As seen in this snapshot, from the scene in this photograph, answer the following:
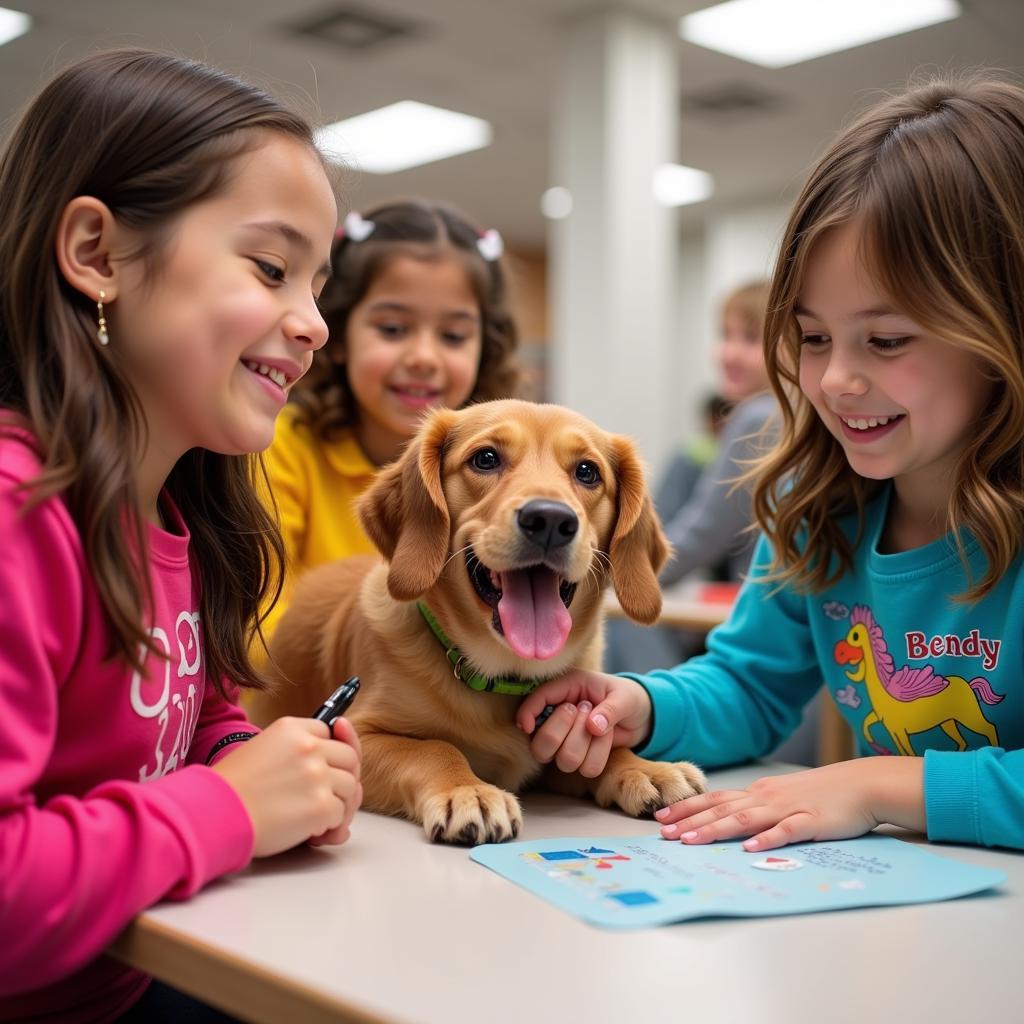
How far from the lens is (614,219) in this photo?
18.1ft

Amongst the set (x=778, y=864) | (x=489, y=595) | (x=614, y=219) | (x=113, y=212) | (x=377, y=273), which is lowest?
(x=778, y=864)

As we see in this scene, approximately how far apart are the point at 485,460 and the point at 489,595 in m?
0.20

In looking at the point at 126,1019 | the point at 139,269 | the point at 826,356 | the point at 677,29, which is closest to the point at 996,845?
the point at 826,356

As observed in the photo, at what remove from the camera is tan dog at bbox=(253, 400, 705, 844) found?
1.27 metres

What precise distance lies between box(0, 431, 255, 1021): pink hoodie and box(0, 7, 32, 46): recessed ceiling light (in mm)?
5785

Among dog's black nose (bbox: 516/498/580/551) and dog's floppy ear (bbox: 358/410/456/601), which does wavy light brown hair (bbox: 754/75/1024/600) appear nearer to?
dog's black nose (bbox: 516/498/580/551)

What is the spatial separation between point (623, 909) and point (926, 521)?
2.67ft

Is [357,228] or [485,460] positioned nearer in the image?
[485,460]

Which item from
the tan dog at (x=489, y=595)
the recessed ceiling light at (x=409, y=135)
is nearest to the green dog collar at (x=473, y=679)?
the tan dog at (x=489, y=595)

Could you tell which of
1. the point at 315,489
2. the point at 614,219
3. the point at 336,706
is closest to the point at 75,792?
the point at 336,706

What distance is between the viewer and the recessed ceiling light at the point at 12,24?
5664 millimetres

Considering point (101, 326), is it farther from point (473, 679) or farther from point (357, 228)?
point (357, 228)

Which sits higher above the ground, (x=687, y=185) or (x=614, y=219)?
(x=687, y=185)

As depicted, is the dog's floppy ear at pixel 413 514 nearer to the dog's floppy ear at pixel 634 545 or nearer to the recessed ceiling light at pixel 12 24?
the dog's floppy ear at pixel 634 545
